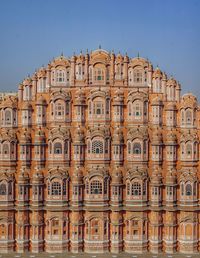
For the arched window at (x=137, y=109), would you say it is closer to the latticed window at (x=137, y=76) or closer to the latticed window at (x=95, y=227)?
the latticed window at (x=137, y=76)

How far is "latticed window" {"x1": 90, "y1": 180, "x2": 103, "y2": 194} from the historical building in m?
0.09

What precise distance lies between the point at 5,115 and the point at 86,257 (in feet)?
50.8

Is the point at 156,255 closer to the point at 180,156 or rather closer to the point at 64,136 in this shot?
the point at 180,156

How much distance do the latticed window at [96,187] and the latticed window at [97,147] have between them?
9.32ft

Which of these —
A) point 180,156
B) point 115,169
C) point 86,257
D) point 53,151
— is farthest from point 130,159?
point 86,257

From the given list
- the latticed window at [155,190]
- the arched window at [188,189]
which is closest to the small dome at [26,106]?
the latticed window at [155,190]

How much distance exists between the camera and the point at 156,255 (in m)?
34.9

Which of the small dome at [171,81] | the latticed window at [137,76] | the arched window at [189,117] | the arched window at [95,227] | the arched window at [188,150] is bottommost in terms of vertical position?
the arched window at [95,227]

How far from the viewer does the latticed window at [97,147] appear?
3538cm

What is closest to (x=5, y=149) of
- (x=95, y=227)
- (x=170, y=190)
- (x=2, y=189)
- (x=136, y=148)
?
(x=2, y=189)

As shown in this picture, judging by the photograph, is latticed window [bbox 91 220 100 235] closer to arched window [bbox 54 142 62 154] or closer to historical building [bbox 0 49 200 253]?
historical building [bbox 0 49 200 253]

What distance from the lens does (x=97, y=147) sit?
3544 cm

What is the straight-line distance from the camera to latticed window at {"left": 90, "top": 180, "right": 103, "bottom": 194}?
1384 inches

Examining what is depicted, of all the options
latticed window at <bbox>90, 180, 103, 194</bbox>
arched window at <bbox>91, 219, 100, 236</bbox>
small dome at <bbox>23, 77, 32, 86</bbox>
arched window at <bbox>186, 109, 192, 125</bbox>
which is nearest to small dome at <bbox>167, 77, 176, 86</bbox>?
arched window at <bbox>186, 109, 192, 125</bbox>
